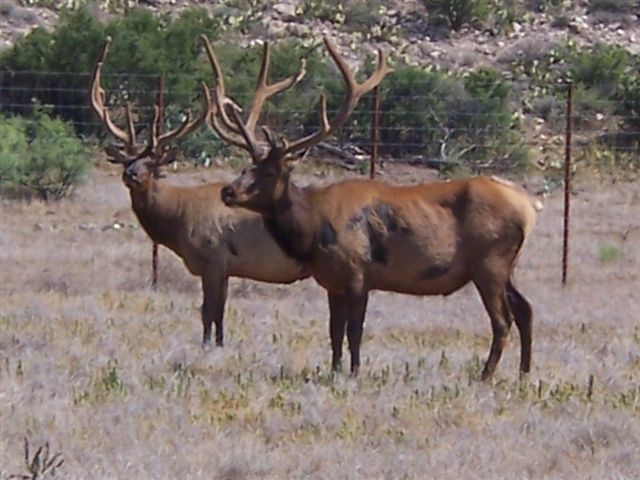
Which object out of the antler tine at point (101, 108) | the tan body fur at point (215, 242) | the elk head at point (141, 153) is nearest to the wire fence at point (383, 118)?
the antler tine at point (101, 108)

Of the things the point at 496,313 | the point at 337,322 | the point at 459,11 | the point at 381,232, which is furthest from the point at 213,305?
the point at 459,11

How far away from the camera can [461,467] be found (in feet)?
28.0

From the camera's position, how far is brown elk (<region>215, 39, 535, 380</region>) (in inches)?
467

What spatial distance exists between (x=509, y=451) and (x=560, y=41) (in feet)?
107

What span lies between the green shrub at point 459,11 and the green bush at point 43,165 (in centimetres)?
1770

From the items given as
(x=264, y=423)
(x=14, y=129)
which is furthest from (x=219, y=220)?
(x=14, y=129)

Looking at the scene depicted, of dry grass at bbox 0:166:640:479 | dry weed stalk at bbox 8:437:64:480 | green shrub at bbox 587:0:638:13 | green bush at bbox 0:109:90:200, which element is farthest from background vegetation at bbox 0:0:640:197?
dry weed stalk at bbox 8:437:64:480

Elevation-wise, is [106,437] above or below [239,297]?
above

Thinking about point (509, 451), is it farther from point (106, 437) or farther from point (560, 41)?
point (560, 41)

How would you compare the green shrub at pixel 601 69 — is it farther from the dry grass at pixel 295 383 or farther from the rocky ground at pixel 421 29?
the dry grass at pixel 295 383

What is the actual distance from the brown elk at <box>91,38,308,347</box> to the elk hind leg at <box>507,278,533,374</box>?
6.47ft

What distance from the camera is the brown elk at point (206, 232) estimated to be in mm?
13836

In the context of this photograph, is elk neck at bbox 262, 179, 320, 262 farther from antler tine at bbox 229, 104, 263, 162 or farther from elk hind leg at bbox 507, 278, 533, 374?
elk hind leg at bbox 507, 278, 533, 374

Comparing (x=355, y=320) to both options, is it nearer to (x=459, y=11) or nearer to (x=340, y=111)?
(x=340, y=111)
